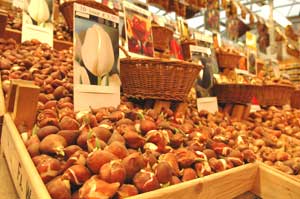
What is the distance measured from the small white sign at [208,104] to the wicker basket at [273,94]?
0.42 metres

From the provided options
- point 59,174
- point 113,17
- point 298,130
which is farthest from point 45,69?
point 298,130

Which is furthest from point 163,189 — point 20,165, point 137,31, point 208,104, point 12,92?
point 137,31

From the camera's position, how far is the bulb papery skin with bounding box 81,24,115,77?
1.13 m

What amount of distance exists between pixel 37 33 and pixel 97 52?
0.82 m

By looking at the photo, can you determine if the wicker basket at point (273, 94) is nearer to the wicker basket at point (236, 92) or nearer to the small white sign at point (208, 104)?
the wicker basket at point (236, 92)

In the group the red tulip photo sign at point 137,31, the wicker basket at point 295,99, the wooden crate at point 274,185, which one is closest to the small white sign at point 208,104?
the red tulip photo sign at point 137,31

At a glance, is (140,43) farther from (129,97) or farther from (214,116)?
(214,116)

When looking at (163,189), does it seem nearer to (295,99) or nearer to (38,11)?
(38,11)

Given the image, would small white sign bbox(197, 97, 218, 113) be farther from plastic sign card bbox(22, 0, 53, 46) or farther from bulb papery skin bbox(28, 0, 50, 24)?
bulb papery skin bbox(28, 0, 50, 24)

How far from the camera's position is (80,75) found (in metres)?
1.08

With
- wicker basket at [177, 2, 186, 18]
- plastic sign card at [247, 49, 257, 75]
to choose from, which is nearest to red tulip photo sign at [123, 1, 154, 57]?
plastic sign card at [247, 49, 257, 75]

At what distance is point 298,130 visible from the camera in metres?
1.63

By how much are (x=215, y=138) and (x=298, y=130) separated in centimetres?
83

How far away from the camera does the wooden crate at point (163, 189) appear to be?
0.57 metres
